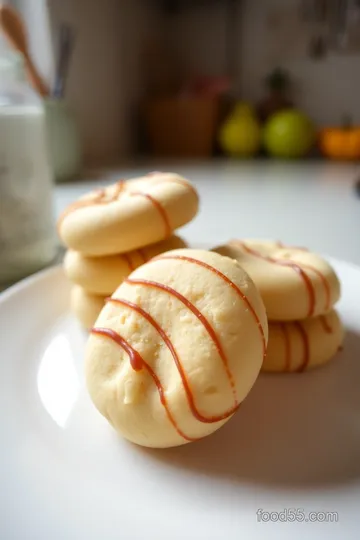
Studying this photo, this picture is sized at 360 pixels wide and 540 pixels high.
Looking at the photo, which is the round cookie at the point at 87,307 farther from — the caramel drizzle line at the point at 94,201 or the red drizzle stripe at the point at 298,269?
the red drizzle stripe at the point at 298,269

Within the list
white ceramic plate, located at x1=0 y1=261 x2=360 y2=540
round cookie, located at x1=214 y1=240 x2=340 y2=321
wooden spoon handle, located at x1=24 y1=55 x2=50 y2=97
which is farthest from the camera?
wooden spoon handle, located at x1=24 y1=55 x2=50 y2=97

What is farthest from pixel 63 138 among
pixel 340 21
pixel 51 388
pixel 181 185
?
pixel 340 21

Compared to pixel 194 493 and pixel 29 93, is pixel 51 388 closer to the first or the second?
pixel 194 493

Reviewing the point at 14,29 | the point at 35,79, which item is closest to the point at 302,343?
the point at 14,29

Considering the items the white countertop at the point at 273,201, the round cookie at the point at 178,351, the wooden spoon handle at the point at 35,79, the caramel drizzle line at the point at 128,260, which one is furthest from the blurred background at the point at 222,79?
the round cookie at the point at 178,351

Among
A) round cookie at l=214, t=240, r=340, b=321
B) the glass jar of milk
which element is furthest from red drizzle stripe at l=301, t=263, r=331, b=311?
the glass jar of milk

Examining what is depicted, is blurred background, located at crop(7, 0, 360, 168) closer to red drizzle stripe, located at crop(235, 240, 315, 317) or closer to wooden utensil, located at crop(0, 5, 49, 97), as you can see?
wooden utensil, located at crop(0, 5, 49, 97)
